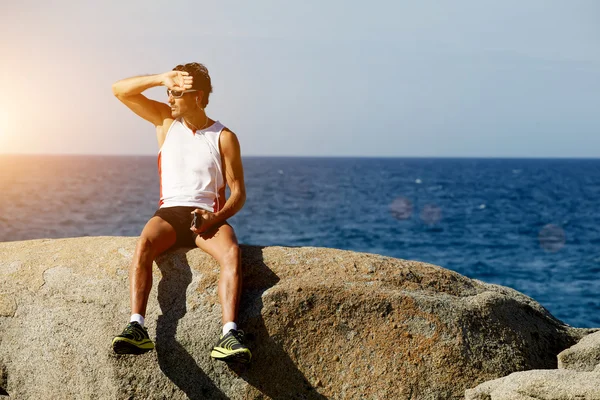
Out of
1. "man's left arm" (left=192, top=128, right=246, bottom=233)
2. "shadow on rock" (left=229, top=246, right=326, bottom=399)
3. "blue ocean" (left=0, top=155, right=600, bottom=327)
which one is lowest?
"blue ocean" (left=0, top=155, right=600, bottom=327)

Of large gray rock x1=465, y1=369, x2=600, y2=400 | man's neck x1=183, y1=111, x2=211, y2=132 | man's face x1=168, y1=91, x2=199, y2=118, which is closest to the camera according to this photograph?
large gray rock x1=465, y1=369, x2=600, y2=400

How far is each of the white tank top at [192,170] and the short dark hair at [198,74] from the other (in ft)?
1.15

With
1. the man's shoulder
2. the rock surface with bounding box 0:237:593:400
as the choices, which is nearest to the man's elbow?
the man's shoulder

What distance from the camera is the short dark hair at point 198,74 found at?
5.80 meters

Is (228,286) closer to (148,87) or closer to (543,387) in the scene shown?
(148,87)

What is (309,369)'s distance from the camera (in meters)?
5.33

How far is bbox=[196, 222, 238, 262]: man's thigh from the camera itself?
5539 mm

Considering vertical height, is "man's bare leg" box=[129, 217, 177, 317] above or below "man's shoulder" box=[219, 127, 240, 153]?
below

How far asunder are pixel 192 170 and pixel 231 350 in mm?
1655

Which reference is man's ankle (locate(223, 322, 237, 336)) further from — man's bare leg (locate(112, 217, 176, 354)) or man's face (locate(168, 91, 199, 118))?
man's face (locate(168, 91, 199, 118))

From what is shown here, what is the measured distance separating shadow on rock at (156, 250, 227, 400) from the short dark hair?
1.58 metres

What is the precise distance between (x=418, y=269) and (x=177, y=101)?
2541 mm

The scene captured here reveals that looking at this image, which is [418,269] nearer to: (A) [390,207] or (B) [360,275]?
(B) [360,275]

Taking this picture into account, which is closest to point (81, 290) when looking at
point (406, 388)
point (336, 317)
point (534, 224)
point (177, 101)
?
point (177, 101)
